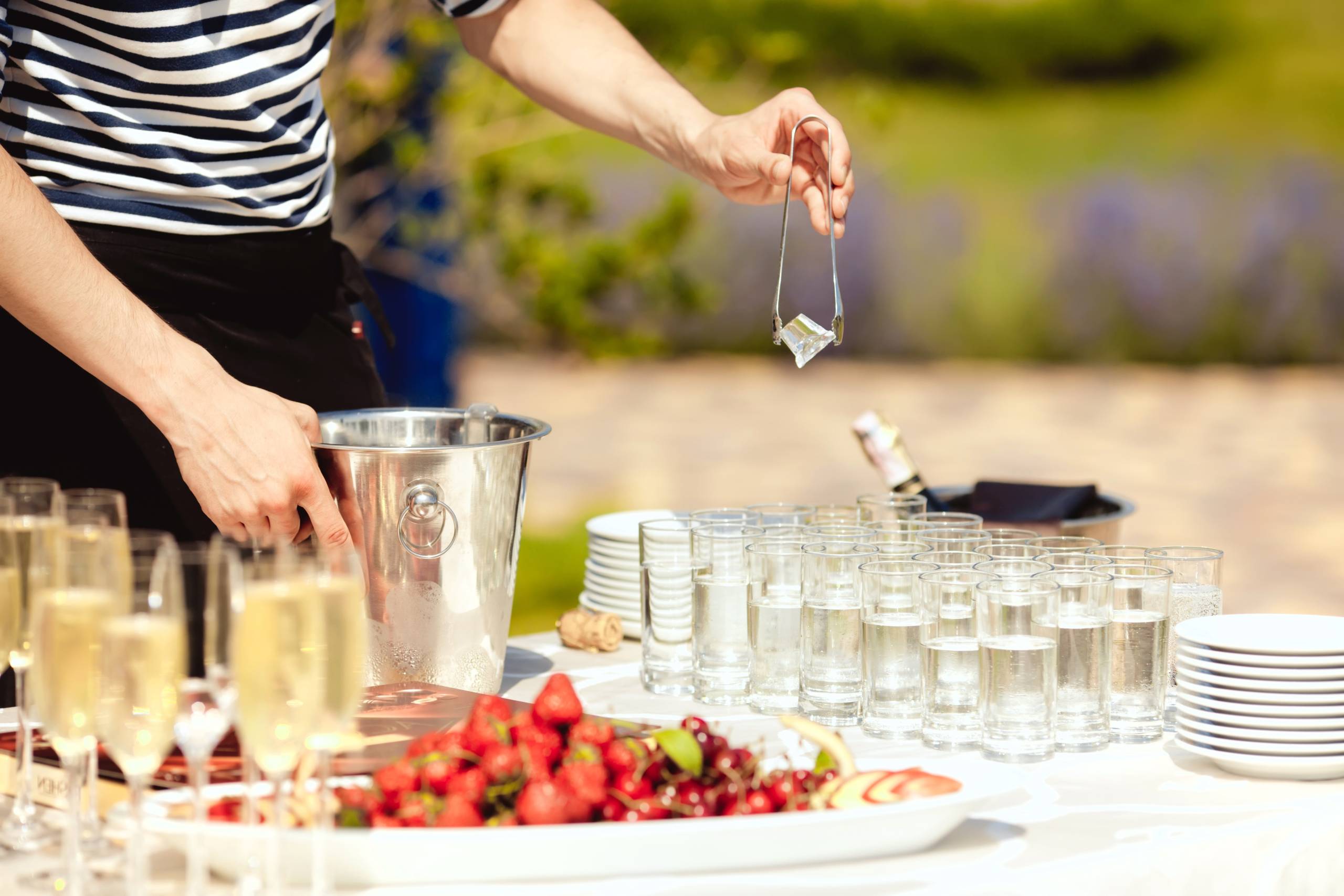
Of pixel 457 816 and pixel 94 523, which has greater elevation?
pixel 94 523

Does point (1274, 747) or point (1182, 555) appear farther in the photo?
point (1182, 555)

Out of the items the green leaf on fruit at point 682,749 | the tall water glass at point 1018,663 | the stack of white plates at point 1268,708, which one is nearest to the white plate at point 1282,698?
the stack of white plates at point 1268,708

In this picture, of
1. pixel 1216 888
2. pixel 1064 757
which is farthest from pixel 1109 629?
pixel 1216 888

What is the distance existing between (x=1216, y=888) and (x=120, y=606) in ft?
2.53

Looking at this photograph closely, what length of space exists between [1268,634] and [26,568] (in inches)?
40.0

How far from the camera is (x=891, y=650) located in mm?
1292

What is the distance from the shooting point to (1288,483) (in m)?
6.88

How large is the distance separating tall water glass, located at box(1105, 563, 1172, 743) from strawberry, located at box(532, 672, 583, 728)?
508 mm

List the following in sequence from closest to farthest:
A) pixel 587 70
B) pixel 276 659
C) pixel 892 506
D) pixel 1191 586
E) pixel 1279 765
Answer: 1. pixel 276 659
2. pixel 1279 765
3. pixel 1191 586
4. pixel 892 506
5. pixel 587 70

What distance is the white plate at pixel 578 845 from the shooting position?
0.93m

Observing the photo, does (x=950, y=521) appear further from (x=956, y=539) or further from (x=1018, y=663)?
(x=1018, y=663)

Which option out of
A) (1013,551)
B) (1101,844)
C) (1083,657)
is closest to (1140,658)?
(1083,657)

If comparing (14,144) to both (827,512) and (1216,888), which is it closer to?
(827,512)

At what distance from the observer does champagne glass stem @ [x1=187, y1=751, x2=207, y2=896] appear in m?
0.87
